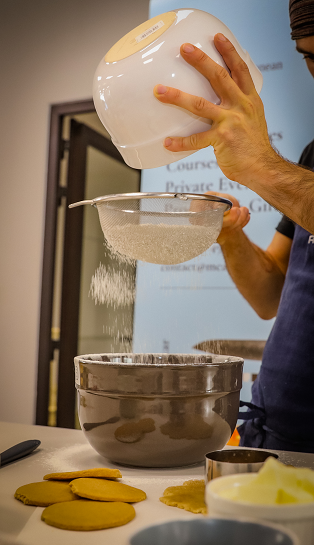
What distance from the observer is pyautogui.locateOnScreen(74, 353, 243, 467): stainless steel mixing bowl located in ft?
2.21

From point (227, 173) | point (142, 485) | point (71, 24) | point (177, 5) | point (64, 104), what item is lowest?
point (142, 485)

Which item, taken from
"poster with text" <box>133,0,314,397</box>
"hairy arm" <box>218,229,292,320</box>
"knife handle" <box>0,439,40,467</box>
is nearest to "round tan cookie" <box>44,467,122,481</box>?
"knife handle" <box>0,439,40,467</box>

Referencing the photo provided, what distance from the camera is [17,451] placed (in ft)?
2.40

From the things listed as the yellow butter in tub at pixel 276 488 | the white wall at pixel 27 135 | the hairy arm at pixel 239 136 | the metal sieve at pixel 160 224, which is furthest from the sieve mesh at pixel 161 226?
the white wall at pixel 27 135

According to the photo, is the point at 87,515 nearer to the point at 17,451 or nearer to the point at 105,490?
the point at 105,490

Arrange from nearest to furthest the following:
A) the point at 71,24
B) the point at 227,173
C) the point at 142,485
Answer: the point at 142,485 → the point at 227,173 → the point at 71,24

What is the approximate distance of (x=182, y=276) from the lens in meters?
2.20

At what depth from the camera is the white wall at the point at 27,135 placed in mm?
2766

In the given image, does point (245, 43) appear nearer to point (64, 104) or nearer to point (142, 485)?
point (64, 104)

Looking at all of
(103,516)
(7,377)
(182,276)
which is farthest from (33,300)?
(103,516)

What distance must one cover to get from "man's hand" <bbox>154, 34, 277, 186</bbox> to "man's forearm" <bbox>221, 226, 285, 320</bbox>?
0.51 meters

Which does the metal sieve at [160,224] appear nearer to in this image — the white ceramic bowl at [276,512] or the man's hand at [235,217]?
the man's hand at [235,217]

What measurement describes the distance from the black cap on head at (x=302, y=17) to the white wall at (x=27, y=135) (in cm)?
173

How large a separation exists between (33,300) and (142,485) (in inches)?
90.2
